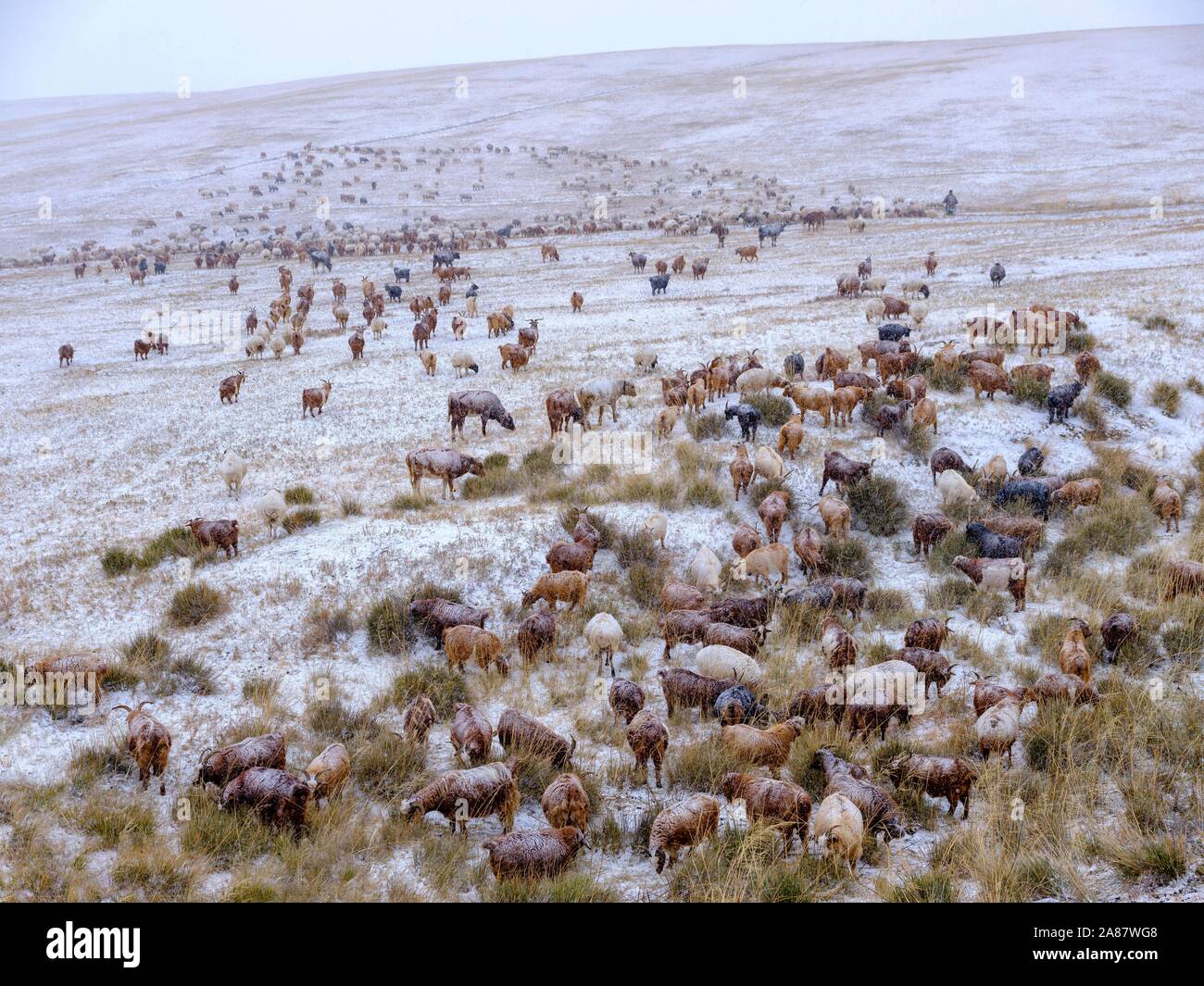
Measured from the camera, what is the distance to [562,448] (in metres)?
15.2

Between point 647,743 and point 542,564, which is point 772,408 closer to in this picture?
point 542,564

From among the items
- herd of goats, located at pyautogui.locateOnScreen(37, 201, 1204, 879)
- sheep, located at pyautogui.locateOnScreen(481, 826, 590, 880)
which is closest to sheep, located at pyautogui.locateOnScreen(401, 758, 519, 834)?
herd of goats, located at pyautogui.locateOnScreen(37, 201, 1204, 879)

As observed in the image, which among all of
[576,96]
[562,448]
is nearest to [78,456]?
[562,448]

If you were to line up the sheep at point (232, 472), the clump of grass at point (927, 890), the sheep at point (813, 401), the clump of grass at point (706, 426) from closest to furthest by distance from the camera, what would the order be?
1. the clump of grass at point (927, 890)
2. the sheep at point (232, 472)
3. the sheep at point (813, 401)
4. the clump of grass at point (706, 426)

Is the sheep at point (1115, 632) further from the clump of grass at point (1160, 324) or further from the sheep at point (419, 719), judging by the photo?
the clump of grass at point (1160, 324)

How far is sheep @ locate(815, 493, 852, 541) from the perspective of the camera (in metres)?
12.3

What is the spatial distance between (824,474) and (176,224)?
58.4 meters

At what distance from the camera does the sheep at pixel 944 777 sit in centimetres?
688

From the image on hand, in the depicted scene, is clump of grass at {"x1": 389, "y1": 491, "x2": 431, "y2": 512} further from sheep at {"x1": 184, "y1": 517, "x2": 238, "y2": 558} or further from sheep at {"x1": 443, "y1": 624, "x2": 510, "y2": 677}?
sheep at {"x1": 443, "y1": 624, "x2": 510, "y2": 677}

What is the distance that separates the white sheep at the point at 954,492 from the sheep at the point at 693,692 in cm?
616

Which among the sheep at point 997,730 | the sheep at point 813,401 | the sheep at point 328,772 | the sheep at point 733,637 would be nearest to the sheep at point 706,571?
the sheep at point 733,637

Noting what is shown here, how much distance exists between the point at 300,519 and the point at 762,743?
26.4 ft

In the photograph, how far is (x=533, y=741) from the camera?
7.80 meters
